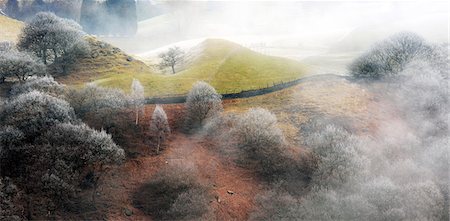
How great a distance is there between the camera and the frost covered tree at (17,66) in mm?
80044

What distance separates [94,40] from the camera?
122188 mm

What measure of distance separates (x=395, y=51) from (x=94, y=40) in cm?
8335

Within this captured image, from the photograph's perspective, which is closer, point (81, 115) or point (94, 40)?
point (81, 115)

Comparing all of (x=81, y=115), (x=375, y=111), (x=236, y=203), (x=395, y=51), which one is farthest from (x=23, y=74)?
(x=395, y=51)

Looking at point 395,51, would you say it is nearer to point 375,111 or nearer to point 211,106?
point 375,111

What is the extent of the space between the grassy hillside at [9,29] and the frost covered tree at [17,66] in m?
39.2

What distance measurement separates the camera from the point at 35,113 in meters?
58.7

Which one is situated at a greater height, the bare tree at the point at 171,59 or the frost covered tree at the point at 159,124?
the bare tree at the point at 171,59

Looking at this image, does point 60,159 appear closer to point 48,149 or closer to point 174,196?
point 48,149

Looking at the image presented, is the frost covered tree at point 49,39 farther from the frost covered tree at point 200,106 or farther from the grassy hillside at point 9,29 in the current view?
the frost covered tree at point 200,106

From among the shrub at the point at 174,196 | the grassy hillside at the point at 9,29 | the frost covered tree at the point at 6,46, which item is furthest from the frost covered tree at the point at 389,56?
the grassy hillside at the point at 9,29

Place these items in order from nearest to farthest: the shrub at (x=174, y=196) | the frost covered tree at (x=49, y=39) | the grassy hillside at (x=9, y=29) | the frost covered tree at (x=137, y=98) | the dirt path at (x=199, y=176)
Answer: the shrub at (x=174, y=196)
the dirt path at (x=199, y=176)
the frost covered tree at (x=137, y=98)
the frost covered tree at (x=49, y=39)
the grassy hillside at (x=9, y=29)

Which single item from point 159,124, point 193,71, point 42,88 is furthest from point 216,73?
point 42,88

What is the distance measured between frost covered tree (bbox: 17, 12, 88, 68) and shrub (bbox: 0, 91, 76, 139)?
44.2 metres
